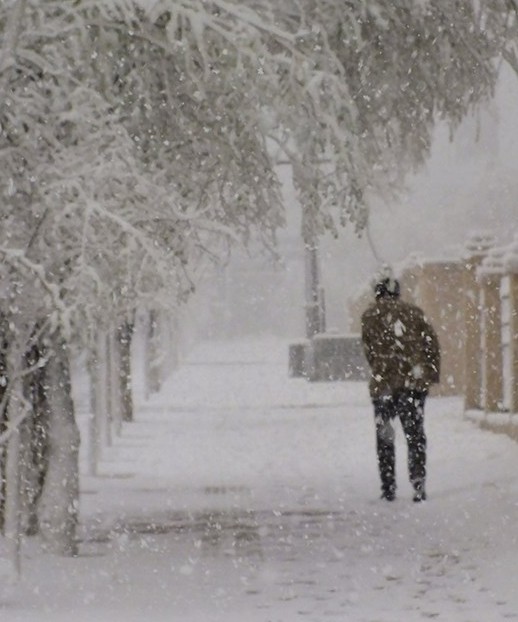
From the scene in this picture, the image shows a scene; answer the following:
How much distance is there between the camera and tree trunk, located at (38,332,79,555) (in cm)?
1007

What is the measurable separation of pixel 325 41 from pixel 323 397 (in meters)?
21.1

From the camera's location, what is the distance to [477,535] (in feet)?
35.3

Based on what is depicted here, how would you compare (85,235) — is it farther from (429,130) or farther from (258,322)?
(258,322)

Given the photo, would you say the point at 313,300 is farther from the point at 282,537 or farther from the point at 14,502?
the point at 14,502

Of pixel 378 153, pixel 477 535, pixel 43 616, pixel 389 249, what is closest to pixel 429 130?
pixel 378 153

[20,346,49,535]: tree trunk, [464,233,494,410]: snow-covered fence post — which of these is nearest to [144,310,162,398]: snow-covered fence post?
[464,233,494,410]: snow-covered fence post

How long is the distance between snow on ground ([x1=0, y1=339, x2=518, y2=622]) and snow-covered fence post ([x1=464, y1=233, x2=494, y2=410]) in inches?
27.9

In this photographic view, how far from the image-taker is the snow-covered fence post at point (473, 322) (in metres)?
21.0

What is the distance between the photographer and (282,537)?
10977 mm

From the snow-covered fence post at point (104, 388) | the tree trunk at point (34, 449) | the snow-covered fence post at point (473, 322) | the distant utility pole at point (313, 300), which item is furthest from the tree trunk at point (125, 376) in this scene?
the distant utility pole at point (313, 300)

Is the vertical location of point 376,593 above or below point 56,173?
below

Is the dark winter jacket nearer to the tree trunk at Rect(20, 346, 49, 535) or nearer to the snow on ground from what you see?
the snow on ground

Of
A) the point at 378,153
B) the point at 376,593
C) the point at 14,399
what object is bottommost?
Answer: the point at 376,593

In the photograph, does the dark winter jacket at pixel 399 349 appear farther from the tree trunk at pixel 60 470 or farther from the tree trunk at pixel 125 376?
the tree trunk at pixel 125 376
